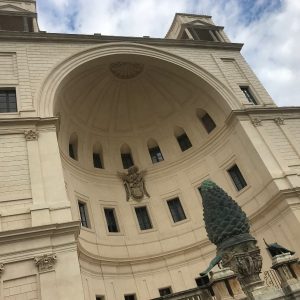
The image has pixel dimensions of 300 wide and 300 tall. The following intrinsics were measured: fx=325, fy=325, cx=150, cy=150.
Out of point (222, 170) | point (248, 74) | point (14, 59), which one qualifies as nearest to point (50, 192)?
point (14, 59)

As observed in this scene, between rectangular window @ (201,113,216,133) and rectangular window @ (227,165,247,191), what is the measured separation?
3.38 meters

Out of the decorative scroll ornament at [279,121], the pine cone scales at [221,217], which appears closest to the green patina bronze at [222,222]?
the pine cone scales at [221,217]

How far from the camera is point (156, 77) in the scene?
80.5 feet

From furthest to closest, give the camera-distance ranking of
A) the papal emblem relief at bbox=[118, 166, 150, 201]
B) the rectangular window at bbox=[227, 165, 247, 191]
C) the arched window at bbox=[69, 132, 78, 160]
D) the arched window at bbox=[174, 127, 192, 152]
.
A: the arched window at bbox=[174, 127, 192, 152] → the papal emblem relief at bbox=[118, 166, 150, 201] → the arched window at bbox=[69, 132, 78, 160] → the rectangular window at bbox=[227, 165, 247, 191]

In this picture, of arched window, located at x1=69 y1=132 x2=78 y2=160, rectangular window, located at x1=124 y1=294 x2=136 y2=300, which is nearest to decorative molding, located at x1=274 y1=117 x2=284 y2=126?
arched window, located at x1=69 y1=132 x2=78 y2=160

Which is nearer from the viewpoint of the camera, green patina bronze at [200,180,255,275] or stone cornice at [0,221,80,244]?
green patina bronze at [200,180,255,275]

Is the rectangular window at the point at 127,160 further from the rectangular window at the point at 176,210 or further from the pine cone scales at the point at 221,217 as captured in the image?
the pine cone scales at the point at 221,217

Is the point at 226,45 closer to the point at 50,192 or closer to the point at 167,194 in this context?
the point at 167,194

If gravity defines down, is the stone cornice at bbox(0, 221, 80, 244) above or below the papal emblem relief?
below

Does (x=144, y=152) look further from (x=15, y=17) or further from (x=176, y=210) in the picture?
(x=15, y=17)

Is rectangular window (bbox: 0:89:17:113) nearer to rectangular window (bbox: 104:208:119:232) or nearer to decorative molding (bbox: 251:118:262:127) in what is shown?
rectangular window (bbox: 104:208:119:232)

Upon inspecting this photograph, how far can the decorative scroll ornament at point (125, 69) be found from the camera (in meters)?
23.5

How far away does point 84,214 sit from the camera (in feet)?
67.5

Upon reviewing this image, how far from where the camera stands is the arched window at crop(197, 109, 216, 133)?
23859 mm
